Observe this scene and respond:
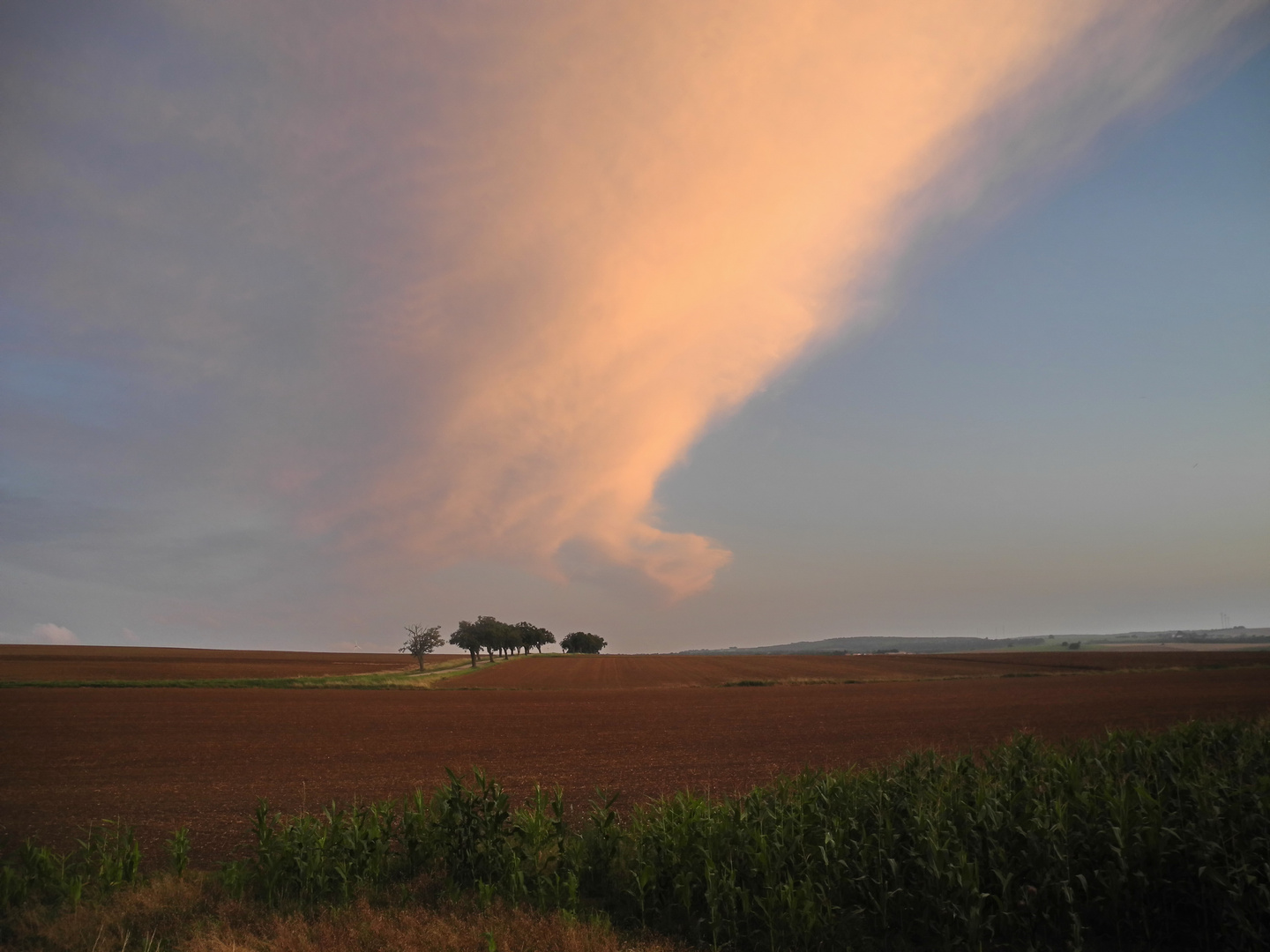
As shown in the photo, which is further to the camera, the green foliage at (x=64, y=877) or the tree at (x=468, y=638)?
the tree at (x=468, y=638)

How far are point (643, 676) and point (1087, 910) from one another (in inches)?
2809

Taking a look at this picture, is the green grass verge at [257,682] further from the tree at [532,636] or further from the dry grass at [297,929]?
the tree at [532,636]

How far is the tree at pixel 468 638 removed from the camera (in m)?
112

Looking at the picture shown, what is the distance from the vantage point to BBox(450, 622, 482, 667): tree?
112312mm

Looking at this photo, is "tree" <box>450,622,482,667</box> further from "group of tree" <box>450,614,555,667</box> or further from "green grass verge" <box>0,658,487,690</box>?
"green grass verge" <box>0,658,487,690</box>

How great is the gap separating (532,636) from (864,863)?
167 meters

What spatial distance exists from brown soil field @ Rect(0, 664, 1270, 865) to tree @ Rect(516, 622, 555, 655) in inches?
4575

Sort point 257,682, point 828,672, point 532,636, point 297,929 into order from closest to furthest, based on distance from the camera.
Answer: point 297,929
point 257,682
point 828,672
point 532,636

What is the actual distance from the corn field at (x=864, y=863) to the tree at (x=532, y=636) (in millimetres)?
150163

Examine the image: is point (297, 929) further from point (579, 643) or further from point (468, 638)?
point (579, 643)

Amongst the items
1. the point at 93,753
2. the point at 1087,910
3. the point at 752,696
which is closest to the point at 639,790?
the point at 1087,910

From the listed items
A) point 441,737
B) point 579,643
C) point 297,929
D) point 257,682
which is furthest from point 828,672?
point 579,643

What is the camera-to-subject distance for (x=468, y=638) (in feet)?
373

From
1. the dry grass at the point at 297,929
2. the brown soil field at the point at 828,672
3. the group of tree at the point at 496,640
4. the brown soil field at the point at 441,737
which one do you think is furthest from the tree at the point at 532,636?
the dry grass at the point at 297,929
